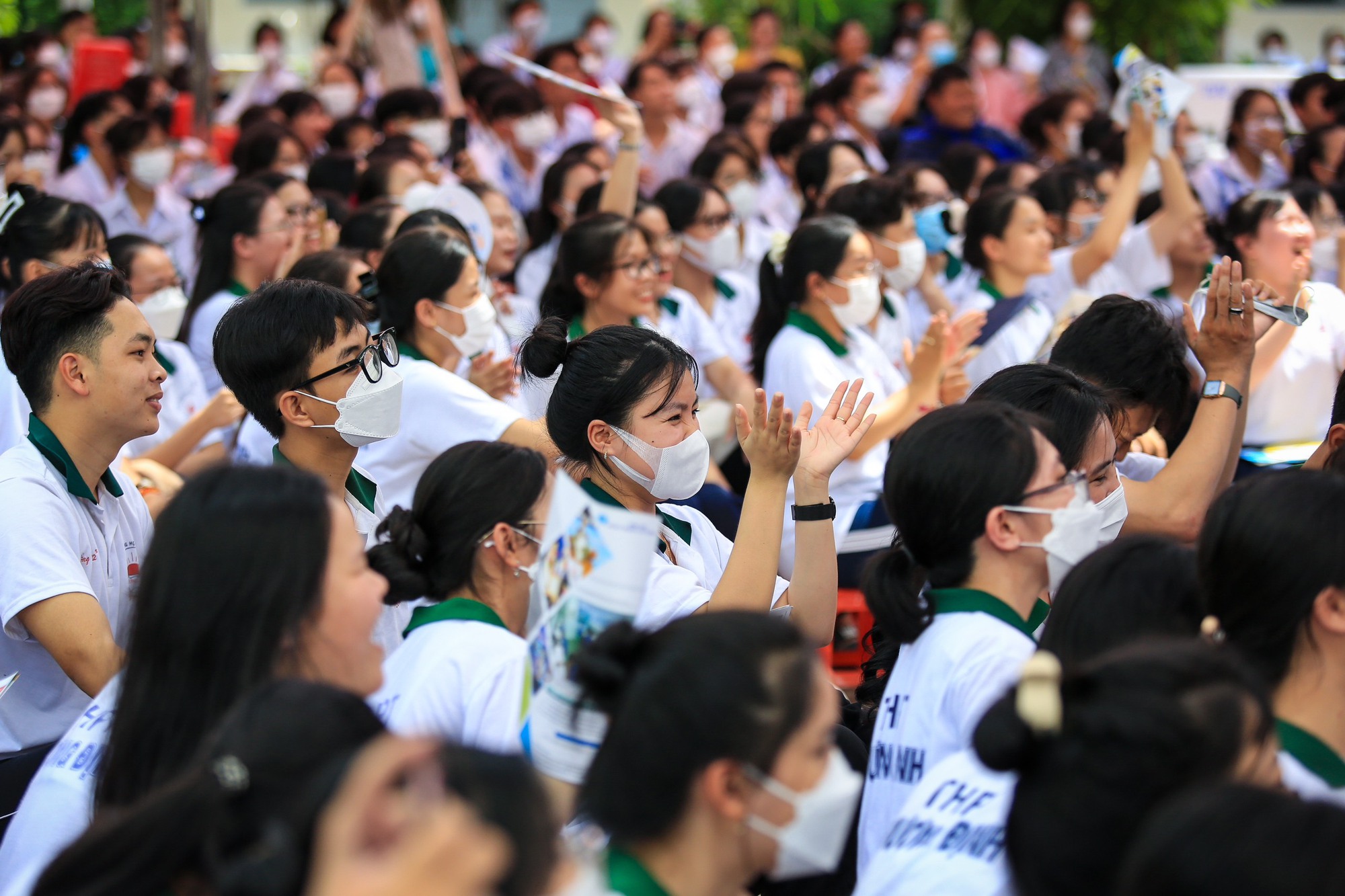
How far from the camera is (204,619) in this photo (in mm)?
1837

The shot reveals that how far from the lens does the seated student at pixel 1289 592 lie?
196 cm

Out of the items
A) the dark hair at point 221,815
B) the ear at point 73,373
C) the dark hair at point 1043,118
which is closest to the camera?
the dark hair at point 221,815

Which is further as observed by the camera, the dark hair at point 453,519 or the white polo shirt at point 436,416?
the white polo shirt at point 436,416

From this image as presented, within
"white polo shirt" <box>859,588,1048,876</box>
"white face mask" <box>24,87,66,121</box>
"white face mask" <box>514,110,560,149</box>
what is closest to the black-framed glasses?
"white polo shirt" <box>859,588,1048,876</box>

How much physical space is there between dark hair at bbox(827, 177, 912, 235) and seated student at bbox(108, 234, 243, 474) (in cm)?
261

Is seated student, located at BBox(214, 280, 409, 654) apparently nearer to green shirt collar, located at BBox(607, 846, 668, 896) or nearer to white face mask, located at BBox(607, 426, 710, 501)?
white face mask, located at BBox(607, 426, 710, 501)

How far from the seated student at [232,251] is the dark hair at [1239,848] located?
14.4 feet

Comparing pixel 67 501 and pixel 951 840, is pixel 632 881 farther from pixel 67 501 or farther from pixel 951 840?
pixel 67 501

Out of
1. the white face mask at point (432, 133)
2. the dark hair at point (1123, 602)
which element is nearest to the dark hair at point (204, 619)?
the dark hair at point (1123, 602)

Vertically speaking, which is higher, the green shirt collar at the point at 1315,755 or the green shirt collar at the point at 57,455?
the green shirt collar at the point at 1315,755

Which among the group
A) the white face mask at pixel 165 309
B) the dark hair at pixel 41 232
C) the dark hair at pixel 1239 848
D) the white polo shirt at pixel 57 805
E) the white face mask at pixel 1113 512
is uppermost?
the dark hair at pixel 1239 848

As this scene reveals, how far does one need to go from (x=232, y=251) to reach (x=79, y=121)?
3.74 m

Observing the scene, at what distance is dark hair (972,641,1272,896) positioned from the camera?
1492 mm

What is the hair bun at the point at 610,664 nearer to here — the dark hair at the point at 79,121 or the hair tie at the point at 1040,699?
the hair tie at the point at 1040,699
